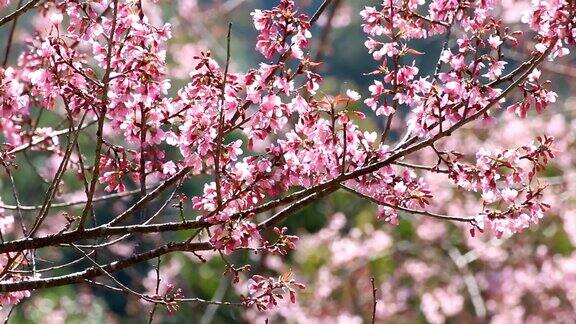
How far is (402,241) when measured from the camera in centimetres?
1031

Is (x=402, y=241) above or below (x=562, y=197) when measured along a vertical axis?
above

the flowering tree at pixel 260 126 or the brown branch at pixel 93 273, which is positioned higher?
the flowering tree at pixel 260 126

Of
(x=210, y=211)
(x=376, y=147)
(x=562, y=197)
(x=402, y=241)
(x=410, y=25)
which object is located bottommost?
(x=210, y=211)

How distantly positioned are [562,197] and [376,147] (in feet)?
20.6

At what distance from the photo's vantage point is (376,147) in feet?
8.37

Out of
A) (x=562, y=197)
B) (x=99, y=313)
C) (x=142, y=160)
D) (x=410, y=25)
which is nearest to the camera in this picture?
(x=142, y=160)

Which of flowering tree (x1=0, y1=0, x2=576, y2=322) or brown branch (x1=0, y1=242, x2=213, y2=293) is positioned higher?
flowering tree (x1=0, y1=0, x2=576, y2=322)

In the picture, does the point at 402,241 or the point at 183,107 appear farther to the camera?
the point at 402,241

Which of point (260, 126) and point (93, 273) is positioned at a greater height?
point (260, 126)

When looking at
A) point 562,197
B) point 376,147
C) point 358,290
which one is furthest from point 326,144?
point 358,290

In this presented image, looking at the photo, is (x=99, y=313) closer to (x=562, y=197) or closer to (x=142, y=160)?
(x=562, y=197)

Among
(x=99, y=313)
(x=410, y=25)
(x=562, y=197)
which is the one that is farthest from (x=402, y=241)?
(x=410, y=25)

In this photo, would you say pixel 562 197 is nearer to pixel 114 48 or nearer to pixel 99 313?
pixel 114 48

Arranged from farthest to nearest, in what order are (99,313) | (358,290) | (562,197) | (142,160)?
(99,313)
(358,290)
(562,197)
(142,160)
